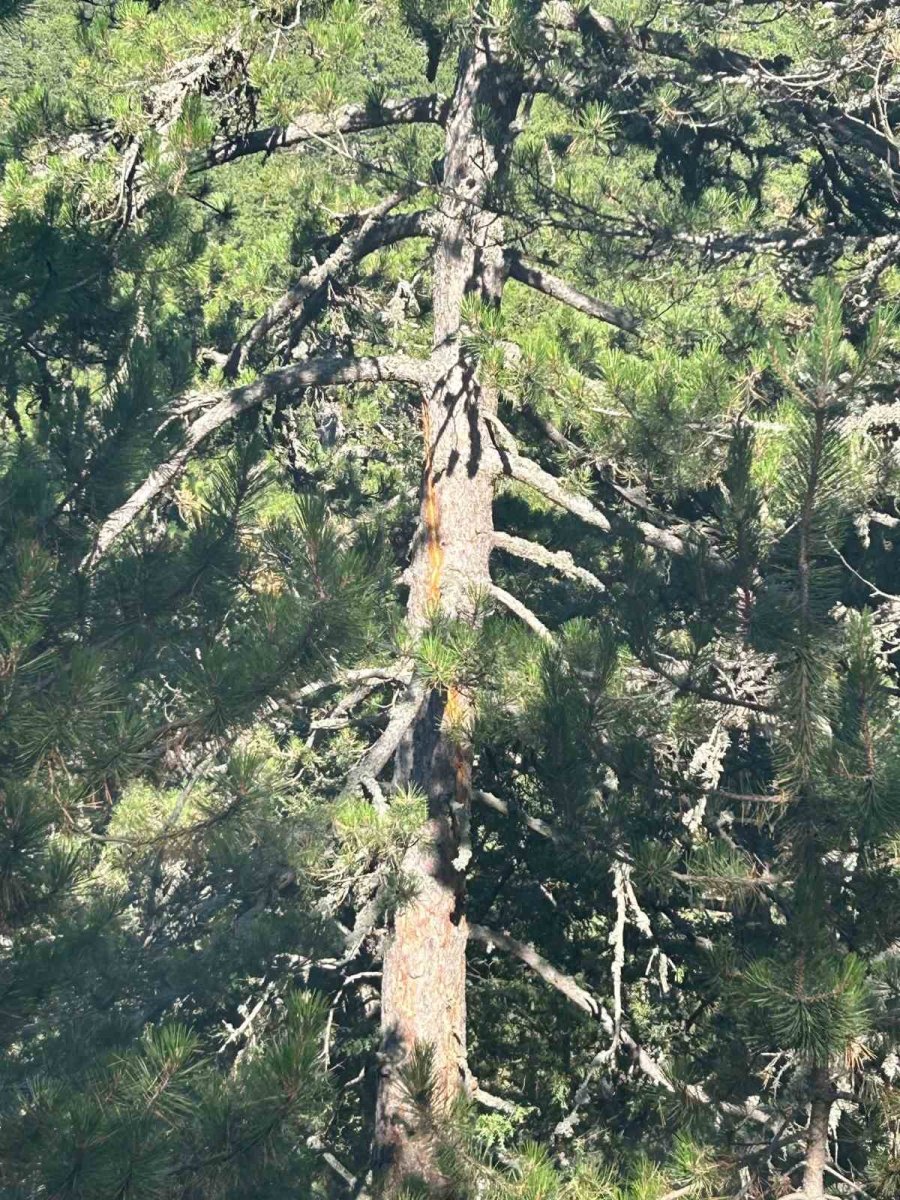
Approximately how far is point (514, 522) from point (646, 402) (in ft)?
10.5

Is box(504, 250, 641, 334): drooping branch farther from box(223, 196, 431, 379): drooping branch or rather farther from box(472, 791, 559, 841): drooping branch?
box(472, 791, 559, 841): drooping branch

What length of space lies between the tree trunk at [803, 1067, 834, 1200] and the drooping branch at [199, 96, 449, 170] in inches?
167

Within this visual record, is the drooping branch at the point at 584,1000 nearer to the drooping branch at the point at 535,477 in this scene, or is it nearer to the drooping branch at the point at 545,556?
the drooping branch at the point at 545,556

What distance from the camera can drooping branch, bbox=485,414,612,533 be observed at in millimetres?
6699

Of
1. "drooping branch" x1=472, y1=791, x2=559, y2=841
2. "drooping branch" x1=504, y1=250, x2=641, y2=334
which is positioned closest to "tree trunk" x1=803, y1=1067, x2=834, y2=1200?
"drooping branch" x1=472, y1=791, x2=559, y2=841

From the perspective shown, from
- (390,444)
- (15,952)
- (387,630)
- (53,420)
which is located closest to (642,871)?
(387,630)

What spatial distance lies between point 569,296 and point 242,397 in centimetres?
177

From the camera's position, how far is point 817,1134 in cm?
466

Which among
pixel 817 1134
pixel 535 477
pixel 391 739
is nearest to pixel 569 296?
pixel 535 477

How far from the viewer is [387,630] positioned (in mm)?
5879

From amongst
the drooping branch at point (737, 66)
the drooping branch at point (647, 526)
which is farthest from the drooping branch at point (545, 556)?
the drooping branch at point (737, 66)

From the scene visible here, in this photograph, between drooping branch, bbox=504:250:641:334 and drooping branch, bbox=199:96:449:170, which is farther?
drooping branch, bbox=504:250:641:334

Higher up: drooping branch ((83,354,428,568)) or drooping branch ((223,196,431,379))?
drooping branch ((223,196,431,379))

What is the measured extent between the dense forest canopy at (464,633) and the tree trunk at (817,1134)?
13 millimetres
